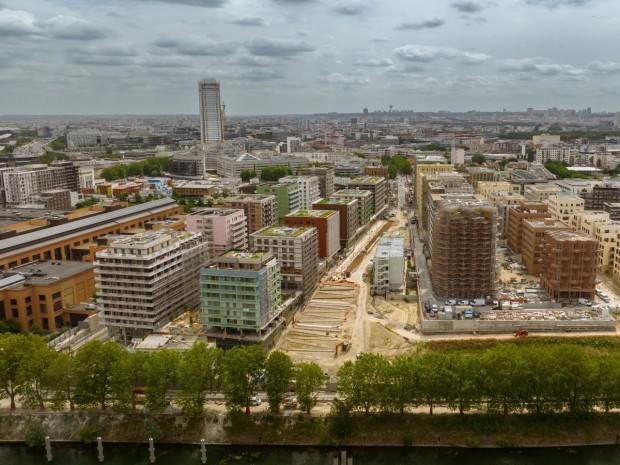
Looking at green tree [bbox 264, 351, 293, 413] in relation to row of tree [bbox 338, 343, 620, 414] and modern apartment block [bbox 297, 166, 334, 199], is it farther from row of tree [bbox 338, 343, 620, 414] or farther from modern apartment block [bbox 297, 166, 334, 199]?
modern apartment block [bbox 297, 166, 334, 199]

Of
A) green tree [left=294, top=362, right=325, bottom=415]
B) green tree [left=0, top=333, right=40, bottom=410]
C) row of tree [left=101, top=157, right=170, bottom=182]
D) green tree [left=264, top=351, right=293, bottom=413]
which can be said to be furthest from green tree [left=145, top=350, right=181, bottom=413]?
row of tree [left=101, top=157, right=170, bottom=182]

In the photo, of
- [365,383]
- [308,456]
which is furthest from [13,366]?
[365,383]

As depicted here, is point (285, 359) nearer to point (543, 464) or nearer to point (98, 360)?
point (98, 360)

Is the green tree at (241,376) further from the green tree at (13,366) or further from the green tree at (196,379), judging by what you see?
the green tree at (13,366)

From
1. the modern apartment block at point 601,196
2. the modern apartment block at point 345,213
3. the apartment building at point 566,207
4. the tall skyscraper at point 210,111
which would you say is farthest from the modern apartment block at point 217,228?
the tall skyscraper at point 210,111

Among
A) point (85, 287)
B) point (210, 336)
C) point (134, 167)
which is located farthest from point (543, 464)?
point (134, 167)
